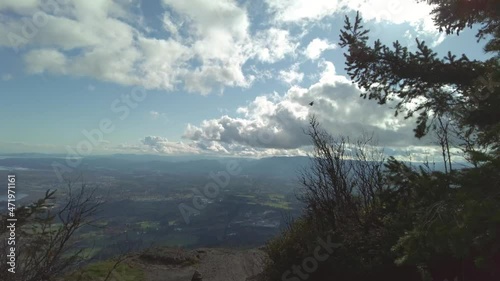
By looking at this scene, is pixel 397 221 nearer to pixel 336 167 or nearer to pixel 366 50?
pixel 366 50

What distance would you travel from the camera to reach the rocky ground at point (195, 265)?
15.9 metres

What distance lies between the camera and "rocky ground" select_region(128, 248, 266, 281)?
1593 centimetres

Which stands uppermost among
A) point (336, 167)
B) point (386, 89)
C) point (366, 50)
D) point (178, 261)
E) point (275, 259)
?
point (366, 50)

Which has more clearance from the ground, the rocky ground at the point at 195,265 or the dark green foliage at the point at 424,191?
the dark green foliage at the point at 424,191

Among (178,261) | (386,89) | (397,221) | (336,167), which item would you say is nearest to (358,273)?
(397,221)

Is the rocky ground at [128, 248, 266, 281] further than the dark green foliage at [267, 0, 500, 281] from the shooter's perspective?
Yes

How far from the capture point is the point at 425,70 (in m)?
6.69

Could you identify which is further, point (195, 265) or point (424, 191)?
point (195, 265)

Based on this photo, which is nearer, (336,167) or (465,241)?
(465,241)

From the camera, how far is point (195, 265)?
18.4 meters

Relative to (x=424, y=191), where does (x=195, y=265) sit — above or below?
below

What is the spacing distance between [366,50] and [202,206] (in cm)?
15160

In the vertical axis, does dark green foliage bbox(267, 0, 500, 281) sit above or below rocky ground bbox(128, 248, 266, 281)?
above

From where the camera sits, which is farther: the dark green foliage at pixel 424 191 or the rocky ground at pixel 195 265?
the rocky ground at pixel 195 265
